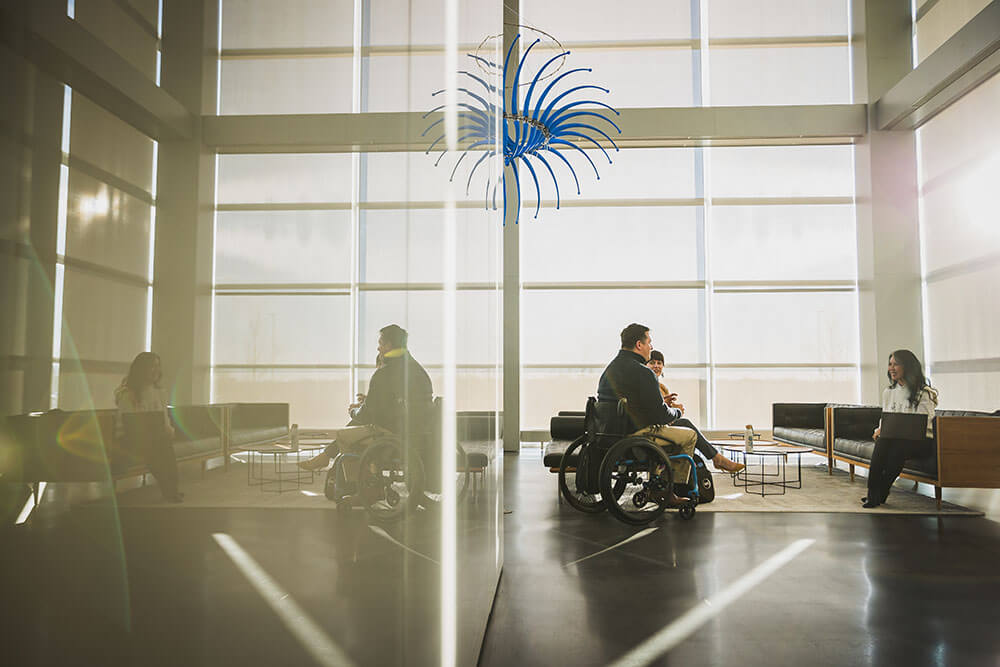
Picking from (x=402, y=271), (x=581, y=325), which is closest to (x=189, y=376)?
(x=402, y=271)

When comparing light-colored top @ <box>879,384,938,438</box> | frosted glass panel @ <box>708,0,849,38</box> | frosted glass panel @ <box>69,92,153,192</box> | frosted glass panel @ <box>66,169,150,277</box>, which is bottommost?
light-colored top @ <box>879,384,938,438</box>

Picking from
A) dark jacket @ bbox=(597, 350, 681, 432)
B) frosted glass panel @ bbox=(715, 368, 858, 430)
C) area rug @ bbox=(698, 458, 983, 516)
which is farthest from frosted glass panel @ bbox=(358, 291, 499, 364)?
frosted glass panel @ bbox=(715, 368, 858, 430)

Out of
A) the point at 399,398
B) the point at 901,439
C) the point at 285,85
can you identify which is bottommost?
the point at 901,439

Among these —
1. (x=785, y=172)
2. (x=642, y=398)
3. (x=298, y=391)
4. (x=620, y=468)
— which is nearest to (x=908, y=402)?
(x=642, y=398)

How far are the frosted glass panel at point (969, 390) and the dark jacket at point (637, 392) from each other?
476 centimetres

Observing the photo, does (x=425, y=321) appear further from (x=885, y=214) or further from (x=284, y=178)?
(x=885, y=214)

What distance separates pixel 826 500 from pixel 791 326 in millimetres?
4263

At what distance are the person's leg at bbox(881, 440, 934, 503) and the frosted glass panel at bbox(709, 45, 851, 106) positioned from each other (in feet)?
18.7

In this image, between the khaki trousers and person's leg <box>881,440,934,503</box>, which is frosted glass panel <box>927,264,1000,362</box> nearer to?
person's leg <box>881,440,934,503</box>

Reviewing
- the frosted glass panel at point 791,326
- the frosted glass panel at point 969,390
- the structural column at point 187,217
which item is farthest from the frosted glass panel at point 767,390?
the structural column at point 187,217

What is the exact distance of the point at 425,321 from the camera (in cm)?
113

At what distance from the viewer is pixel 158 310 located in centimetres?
31

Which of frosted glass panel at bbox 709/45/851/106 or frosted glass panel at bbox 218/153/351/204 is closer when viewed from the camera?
frosted glass panel at bbox 218/153/351/204

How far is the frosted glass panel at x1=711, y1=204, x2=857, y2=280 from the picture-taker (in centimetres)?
884
